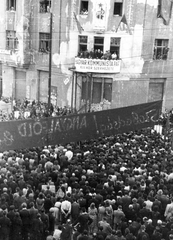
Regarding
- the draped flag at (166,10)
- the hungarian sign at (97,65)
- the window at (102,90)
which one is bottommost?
the window at (102,90)

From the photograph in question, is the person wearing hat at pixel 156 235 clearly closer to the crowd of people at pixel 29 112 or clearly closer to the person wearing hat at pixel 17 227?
the person wearing hat at pixel 17 227

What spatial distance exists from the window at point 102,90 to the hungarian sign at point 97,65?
48.9 inches

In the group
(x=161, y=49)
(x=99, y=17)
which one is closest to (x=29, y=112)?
(x=99, y=17)

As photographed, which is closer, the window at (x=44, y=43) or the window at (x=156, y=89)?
the window at (x=156, y=89)

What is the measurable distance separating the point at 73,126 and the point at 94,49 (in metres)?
12.2

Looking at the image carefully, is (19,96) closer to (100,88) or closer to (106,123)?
(100,88)

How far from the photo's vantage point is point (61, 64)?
26.8 meters

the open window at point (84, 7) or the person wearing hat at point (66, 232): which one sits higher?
the open window at point (84, 7)

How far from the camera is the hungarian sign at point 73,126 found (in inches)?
500

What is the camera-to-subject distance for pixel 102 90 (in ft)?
84.7

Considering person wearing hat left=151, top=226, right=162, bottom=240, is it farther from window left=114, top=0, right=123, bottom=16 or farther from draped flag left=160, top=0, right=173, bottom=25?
window left=114, top=0, right=123, bottom=16

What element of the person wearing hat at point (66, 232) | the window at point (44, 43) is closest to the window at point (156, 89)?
the window at point (44, 43)

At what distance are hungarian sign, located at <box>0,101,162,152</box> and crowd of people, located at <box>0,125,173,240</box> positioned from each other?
0.78 metres

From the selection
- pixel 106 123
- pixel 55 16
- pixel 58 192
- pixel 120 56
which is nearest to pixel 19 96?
pixel 55 16
